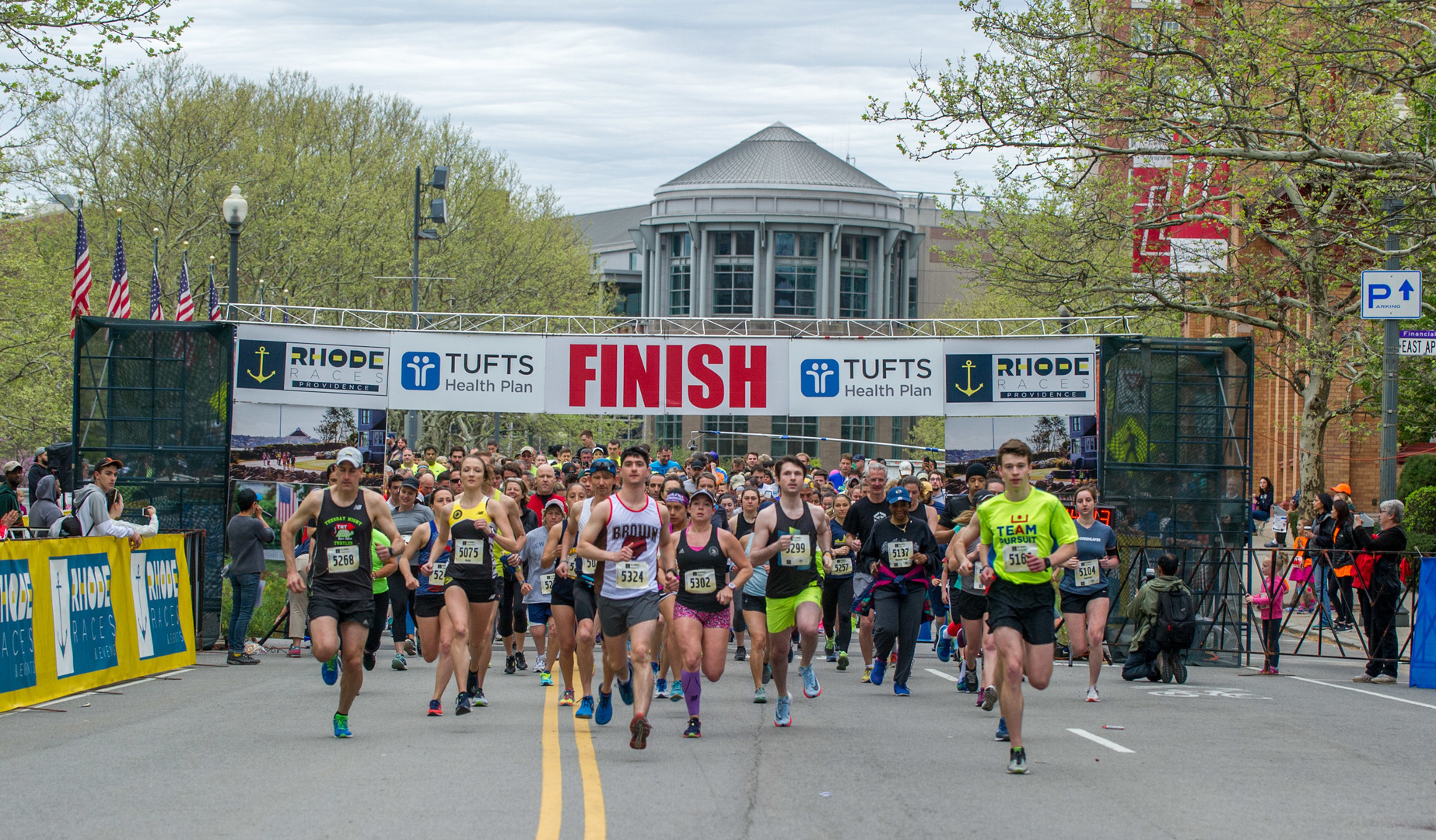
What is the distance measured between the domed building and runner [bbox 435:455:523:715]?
66.8m

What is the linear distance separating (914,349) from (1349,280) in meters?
8.79

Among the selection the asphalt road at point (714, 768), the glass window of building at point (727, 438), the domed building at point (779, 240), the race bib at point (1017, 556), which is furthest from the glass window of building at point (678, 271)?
the race bib at point (1017, 556)

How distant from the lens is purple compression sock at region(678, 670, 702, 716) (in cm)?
1030

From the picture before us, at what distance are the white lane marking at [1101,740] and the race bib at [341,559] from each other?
5.19 m

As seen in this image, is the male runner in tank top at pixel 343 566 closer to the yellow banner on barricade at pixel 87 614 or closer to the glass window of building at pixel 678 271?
the yellow banner on barricade at pixel 87 614

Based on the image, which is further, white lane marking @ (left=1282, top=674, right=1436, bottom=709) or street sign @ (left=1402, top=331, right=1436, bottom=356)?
street sign @ (left=1402, top=331, right=1436, bottom=356)

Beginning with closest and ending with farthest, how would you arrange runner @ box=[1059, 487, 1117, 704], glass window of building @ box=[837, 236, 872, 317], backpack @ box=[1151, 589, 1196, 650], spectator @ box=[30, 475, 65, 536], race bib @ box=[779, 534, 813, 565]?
race bib @ box=[779, 534, 813, 565], runner @ box=[1059, 487, 1117, 704], backpack @ box=[1151, 589, 1196, 650], spectator @ box=[30, 475, 65, 536], glass window of building @ box=[837, 236, 872, 317]

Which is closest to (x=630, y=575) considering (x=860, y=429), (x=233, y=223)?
(x=233, y=223)

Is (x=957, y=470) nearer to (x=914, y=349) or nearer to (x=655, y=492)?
(x=914, y=349)

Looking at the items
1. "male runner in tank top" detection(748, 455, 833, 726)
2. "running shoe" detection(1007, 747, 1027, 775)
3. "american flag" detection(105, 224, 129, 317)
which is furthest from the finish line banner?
"running shoe" detection(1007, 747, 1027, 775)

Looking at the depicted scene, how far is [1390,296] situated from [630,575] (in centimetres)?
1135

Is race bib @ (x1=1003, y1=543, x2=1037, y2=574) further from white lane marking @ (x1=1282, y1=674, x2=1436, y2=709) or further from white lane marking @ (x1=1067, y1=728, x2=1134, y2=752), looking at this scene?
white lane marking @ (x1=1282, y1=674, x2=1436, y2=709)

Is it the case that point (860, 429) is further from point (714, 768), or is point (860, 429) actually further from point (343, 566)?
point (714, 768)

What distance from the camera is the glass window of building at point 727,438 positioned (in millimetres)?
73250
